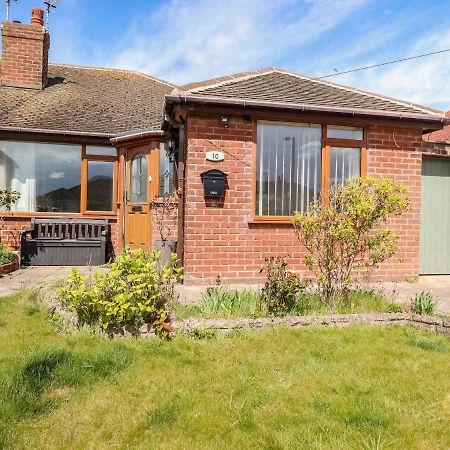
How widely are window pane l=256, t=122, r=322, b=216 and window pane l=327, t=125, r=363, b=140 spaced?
7.8 inches

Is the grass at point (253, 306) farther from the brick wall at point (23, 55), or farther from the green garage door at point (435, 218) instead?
the brick wall at point (23, 55)

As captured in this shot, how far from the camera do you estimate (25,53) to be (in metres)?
11.4

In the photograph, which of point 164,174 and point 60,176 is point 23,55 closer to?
point 60,176

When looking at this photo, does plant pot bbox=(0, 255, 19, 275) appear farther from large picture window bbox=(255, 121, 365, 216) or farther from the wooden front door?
large picture window bbox=(255, 121, 365, 216)

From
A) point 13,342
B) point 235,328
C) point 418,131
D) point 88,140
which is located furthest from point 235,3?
point 13,342

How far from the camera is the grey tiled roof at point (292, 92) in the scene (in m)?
6.45

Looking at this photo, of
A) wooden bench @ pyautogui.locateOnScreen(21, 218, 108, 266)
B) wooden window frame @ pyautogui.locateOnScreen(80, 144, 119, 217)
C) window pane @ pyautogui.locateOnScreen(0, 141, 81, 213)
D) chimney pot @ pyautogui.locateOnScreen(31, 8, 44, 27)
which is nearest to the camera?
wooden bench @ pyautogui.locateOnScreen(21, 218, 108, 266)

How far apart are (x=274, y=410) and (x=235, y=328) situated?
4.64ft

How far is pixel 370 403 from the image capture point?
2.47 metres

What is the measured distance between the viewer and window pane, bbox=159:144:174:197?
8.35 m

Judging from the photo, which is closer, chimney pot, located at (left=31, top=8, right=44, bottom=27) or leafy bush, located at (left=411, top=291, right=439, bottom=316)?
leafy bush, located at (left=411, top=291, right=439, bottom=316)

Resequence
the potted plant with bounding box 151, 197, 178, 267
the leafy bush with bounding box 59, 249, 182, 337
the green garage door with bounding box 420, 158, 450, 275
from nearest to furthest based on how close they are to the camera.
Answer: the leafy bush with bounding box 59, 249, 182, 337 < the green garage door with bounding box 420, 158, 450, 275 < the potted plant with bounding box 151, 197, 178, 267

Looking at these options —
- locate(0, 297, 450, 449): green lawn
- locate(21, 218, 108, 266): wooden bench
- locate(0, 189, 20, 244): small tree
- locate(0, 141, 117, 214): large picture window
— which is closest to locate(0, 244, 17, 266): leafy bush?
locate(21, 218, 108, 266): wooden bench

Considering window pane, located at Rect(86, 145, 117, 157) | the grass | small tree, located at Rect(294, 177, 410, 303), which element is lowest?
the grass
